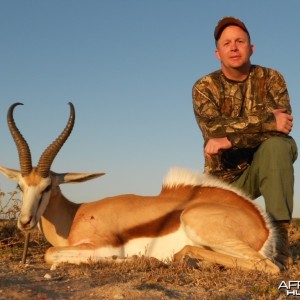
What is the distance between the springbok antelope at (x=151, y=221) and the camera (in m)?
4.52

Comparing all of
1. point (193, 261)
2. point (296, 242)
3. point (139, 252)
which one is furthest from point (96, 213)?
point (296, 242)

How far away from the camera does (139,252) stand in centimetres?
474

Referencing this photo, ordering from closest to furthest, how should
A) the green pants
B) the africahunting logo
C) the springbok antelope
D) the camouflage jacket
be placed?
the africahunting logo → the springbok antelope → the green pants → the camouflage jacket

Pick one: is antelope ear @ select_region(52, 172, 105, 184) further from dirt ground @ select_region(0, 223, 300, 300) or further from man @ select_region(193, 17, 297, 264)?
man @ select_region(193, 17, 297, 264)

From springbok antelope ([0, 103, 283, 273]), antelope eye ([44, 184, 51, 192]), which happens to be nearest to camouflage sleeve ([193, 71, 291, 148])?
springbok antelope ([0, 103, 283, 273])

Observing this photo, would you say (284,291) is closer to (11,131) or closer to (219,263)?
(219,263)

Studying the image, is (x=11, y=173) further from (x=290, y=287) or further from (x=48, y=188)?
(x=290, y=287)

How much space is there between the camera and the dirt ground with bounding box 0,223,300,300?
321cm

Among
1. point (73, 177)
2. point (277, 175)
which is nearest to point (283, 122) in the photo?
point (277, 175)

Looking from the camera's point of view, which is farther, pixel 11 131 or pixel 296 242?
pixel 296 242

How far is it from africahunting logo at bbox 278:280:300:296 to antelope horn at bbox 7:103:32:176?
2.78 meters

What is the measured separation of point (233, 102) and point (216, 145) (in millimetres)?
772

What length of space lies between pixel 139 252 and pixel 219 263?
78 centimetres

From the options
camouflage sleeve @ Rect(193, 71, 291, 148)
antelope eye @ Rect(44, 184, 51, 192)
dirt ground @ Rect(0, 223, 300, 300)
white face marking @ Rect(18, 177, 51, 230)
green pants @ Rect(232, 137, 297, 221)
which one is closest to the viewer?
dirt ground @ Rect(0, 223, 300, 300)
